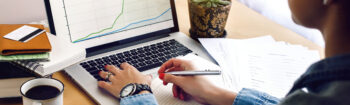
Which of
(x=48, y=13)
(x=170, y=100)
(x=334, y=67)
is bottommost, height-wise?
(x=170, y=100)

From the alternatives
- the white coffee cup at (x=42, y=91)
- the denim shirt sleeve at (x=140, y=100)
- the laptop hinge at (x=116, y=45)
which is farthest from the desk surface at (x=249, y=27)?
the white coffee cup at (x=42, y=91)

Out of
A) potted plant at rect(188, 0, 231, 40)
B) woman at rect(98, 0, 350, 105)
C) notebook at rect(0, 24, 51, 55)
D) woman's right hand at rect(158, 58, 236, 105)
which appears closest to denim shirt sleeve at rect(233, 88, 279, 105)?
woman's right hand at rect(158, 58, 236, 105)

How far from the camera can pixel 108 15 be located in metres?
1.00

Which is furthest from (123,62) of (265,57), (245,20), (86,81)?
(245,20)

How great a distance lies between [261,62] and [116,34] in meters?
0.42

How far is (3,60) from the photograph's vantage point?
730 millimetres

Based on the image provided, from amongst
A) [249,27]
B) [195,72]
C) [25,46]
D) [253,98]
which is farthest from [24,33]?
[249,27]

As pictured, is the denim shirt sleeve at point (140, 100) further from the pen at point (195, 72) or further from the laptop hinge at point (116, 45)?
the laptop hinge at point (116, 45)

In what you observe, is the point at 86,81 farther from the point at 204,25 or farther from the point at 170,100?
the point at 204,25

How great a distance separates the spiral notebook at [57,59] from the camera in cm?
74

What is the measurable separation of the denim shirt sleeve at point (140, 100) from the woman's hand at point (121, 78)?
0.15 ft

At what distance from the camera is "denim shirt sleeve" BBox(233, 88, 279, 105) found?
82cm

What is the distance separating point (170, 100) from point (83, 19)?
33 cm

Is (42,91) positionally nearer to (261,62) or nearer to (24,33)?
(24,33)
